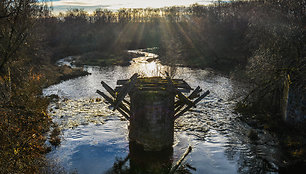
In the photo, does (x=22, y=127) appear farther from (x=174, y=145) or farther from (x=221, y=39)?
(x=221, y=39)

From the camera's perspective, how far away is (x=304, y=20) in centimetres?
2303

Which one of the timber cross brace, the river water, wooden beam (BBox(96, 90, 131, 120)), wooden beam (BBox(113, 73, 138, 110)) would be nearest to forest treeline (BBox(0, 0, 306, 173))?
the river water

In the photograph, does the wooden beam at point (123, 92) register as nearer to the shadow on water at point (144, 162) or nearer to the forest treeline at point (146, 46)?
the shadow on water at point (144, 162)

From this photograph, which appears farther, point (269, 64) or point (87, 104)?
point (87, 104)

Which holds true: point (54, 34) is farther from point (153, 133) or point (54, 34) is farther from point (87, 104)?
point (153, 133)

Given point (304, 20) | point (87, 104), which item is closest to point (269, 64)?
point (304, 20)

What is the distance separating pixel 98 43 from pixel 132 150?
209 feet

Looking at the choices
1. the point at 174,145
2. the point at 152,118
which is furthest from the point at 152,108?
the point at 174,145

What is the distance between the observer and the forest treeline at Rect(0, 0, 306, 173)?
16422 mm

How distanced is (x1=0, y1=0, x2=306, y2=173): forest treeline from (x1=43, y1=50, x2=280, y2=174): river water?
1586 mm

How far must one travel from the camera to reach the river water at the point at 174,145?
1332cm

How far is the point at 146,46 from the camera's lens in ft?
266

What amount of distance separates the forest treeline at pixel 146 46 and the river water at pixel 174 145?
1586 millimetres

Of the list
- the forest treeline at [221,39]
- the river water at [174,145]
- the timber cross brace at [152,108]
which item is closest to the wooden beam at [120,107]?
the timber cross brace at [152,108]
